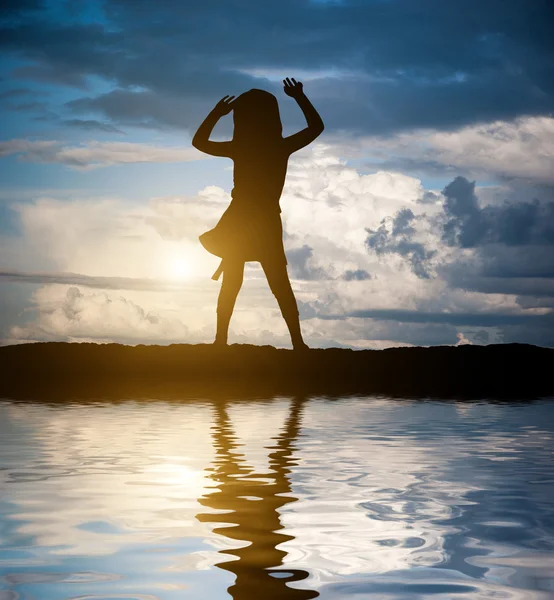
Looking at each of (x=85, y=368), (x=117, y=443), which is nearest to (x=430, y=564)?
(x=117, y=443)

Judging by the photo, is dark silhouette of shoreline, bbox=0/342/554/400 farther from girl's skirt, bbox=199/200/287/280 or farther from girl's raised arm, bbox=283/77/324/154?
girl's raised arm, bbox=283/77/324/154

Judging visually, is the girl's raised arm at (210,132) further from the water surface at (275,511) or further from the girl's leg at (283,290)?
the water surface at (275,511)

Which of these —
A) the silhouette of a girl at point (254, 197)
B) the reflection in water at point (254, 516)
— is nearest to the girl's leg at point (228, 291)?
the silhouette of a girl at point (254, 197)

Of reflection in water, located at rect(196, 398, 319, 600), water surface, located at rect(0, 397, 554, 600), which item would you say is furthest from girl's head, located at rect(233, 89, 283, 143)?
reflection in water, located at rect(196, 398, 319, 600)

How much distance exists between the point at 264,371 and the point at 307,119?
4498mm

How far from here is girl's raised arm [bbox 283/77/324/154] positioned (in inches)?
612

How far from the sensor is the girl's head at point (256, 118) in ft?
52.0

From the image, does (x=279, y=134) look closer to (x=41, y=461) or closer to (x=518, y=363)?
(x=518, y=363)

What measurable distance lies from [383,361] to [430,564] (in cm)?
1308

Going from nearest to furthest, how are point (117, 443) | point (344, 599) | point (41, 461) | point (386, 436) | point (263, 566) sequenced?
point (344, 599), point (263, 566), point (41, 461), point (117, 443), point (386, 436)

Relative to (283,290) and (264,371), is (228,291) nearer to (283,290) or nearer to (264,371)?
(283,290)

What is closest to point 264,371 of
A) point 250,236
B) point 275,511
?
point 250,236

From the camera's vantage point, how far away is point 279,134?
16.0 metres

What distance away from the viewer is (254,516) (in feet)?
14.8
